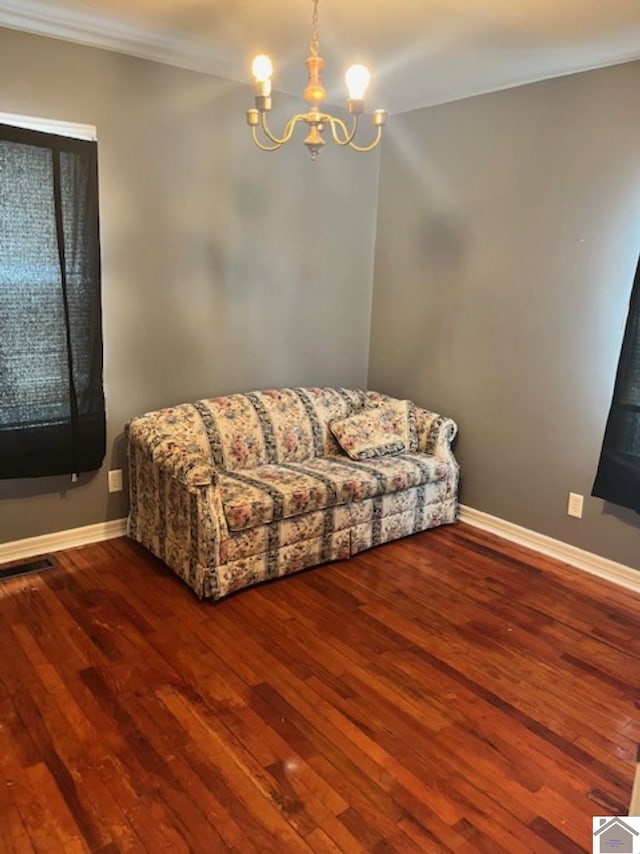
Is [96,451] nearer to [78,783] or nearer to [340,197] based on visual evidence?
[78,783]

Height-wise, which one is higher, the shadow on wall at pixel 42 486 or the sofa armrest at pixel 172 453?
the sofa armrest at pixel 172 453

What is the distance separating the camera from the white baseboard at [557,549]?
338 centimetres

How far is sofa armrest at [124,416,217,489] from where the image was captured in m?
2.97

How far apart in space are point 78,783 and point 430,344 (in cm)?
317

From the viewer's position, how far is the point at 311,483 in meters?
3.33

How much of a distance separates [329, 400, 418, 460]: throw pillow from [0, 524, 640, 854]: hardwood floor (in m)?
0.79

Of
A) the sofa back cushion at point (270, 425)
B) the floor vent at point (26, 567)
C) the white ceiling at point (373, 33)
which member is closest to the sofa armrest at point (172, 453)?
the sofa back cushion at point (270, 425)

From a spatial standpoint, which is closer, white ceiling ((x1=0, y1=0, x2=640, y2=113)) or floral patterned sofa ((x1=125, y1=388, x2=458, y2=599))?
white ceiling ((x1=0, y1=0, x2=640, y2=113))

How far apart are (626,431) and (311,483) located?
1.61 m

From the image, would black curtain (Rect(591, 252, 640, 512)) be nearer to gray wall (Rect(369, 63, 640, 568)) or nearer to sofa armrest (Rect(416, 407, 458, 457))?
gray wall (Rect(369, 63, 640, 568))

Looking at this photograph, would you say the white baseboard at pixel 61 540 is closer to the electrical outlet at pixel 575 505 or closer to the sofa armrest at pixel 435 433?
the sofa armrest at pixel 435 433

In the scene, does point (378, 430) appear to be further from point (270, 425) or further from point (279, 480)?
point (279, 480)

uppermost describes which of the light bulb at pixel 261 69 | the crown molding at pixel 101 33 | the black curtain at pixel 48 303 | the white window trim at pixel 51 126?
the crown molding at pixel 101 33

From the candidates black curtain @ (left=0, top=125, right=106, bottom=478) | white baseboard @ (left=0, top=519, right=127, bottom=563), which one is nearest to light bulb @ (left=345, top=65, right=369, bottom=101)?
black curtain @ (left=0, top=125, right=106, bottom=478)
